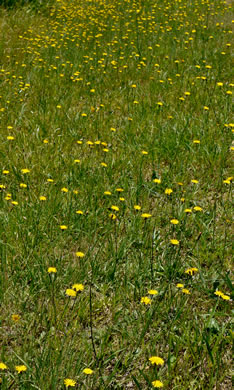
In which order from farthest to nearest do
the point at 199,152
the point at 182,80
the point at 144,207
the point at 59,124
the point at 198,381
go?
1. the point at 182,80
2. the point at 59,124
3. the point at 199,152
4. the point at 144,207
5. the point at 198,381

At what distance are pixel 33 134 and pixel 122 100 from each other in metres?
1.31

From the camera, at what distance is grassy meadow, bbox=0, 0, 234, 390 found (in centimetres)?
211

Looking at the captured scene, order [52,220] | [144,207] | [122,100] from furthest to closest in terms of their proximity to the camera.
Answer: [122,100]
[144,207]
[52,220]

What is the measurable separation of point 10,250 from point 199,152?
1971 mm

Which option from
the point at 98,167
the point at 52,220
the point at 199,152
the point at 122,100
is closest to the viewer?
the point at 52,220

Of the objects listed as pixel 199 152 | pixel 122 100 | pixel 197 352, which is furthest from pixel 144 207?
pixel 122 100

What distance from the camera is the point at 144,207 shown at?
3.26 m

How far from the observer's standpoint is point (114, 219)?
10.1 ft

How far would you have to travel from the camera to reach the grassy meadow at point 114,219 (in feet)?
6.93

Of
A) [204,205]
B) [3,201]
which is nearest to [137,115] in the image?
[204,205]

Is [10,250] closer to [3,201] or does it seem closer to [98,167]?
[3,201]

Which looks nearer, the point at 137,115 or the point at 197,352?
the point at 197,352

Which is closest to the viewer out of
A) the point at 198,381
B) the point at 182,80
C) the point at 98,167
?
the point at 198,381

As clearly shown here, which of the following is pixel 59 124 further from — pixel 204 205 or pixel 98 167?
pixel 204 205
